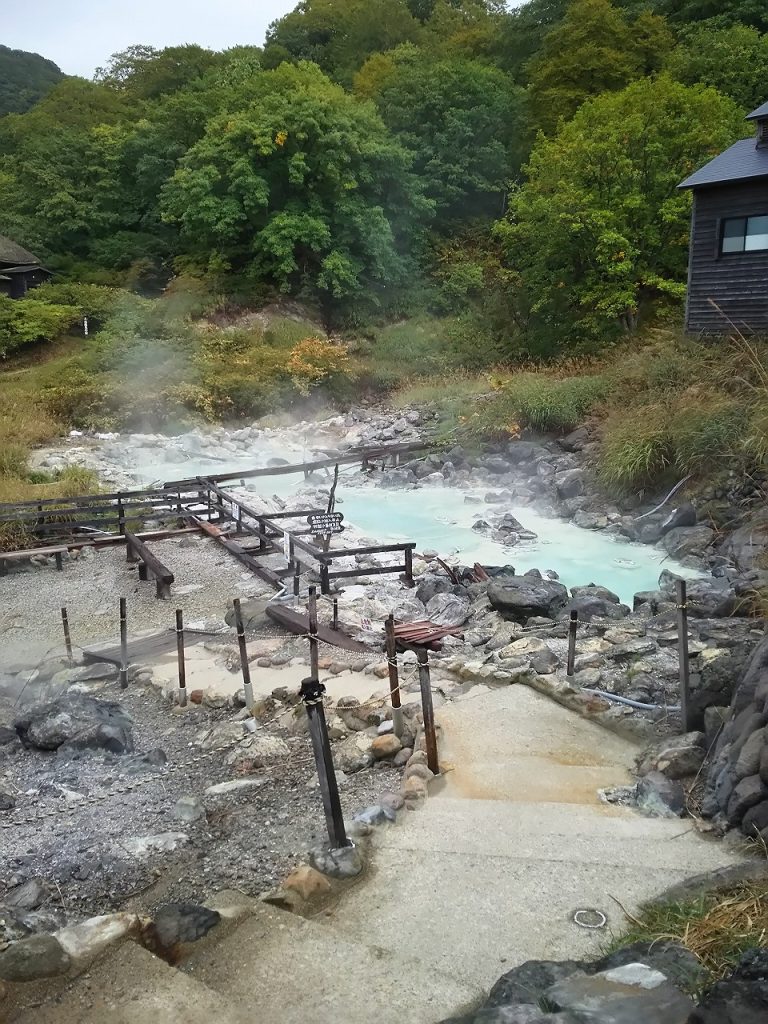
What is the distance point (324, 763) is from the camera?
3969 millimetres

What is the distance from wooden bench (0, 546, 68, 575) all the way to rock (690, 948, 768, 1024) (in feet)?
32.7

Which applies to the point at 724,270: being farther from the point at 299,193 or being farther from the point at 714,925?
the point at 299,193

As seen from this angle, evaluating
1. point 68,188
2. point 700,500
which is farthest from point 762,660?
point 68,188

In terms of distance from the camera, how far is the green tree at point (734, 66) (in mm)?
23984

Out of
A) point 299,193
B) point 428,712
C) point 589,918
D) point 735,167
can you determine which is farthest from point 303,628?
point 299,193

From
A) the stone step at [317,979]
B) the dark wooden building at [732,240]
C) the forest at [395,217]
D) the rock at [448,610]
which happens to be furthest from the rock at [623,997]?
the dark wooden building at [732,240]

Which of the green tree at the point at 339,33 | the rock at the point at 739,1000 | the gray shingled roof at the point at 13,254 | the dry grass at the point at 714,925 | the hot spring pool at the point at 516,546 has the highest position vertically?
the green tree at the point at 339,33

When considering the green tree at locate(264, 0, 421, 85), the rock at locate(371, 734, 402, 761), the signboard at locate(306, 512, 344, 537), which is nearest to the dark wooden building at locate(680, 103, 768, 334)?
the signboard at locate(306, 512, 344, 537)

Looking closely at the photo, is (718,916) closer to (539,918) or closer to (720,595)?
(539,918)

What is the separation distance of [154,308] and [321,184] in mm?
7263

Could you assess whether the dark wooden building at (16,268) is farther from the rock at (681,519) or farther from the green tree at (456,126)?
the rock at (681,519)

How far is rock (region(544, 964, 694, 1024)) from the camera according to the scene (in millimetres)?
2258

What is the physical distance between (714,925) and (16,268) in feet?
96.9

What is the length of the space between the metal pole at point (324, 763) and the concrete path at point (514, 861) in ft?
0.84
